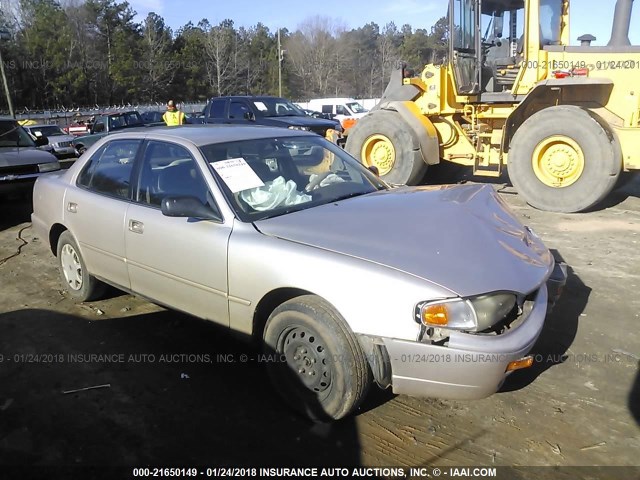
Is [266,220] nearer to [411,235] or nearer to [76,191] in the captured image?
[411,235]

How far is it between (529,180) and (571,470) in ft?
18.8

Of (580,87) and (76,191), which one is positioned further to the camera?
(580,87)

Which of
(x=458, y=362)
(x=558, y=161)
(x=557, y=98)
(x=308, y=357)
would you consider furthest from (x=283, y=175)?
(x=557, y=98)

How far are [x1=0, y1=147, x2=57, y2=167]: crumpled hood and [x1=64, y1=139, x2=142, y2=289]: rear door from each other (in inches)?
177

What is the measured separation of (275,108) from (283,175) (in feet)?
33.1

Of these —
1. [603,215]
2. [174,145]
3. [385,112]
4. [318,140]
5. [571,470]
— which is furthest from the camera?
[385,112]

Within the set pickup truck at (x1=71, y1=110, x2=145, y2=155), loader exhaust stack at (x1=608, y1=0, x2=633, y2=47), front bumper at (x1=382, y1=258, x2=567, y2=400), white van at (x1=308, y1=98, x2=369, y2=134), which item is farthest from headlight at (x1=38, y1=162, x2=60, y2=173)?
white van at (x1=308, y1=98, x2=369, y2=134)

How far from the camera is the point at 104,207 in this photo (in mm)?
4188

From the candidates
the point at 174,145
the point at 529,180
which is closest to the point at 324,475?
the point at 174,145

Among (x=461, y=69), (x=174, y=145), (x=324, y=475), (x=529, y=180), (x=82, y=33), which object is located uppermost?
(x=82, y=33)

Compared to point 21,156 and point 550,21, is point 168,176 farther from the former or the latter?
point 550,21

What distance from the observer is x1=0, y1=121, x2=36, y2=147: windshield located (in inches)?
350

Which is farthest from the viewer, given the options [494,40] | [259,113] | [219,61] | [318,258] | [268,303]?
[219,61]

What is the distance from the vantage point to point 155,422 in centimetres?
303
